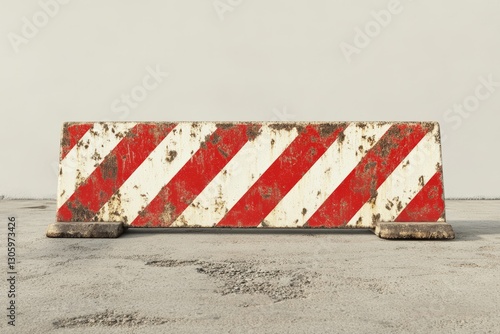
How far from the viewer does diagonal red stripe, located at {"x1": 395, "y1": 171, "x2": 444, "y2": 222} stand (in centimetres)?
328

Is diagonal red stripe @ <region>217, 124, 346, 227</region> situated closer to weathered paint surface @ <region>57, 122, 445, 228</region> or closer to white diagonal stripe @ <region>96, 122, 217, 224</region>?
weathered paint surface @ <region>57, 122, 445, 228</region>

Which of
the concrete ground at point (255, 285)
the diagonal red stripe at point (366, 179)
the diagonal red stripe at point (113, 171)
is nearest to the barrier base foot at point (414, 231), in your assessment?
the concrete ground at point (255, 285)

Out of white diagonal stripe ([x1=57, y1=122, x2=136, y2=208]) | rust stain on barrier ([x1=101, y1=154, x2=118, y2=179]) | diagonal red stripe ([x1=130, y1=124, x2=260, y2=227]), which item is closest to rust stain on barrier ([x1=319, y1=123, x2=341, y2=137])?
diagonal red stripe ([x1=130, y1=124, x2=260, y2=227])

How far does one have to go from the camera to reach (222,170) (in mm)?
3369

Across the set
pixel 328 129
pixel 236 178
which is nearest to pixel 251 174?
pixel 236 178

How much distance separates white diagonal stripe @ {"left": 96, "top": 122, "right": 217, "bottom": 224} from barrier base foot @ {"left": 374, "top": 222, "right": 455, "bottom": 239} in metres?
1.36

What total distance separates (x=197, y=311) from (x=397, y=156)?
212 cm

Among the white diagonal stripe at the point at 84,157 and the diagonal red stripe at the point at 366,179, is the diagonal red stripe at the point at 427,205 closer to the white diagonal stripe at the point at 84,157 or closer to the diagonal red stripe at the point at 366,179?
the diagonal red stripe at the point at 366,179

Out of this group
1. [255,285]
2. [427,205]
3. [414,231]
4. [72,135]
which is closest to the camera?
[255,285]

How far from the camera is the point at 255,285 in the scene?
199 cm

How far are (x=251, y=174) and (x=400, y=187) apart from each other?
3.39 ft

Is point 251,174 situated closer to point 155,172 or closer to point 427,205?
point 155,172

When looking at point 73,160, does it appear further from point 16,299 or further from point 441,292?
point 441,292

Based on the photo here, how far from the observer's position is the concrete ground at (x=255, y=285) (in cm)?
156
